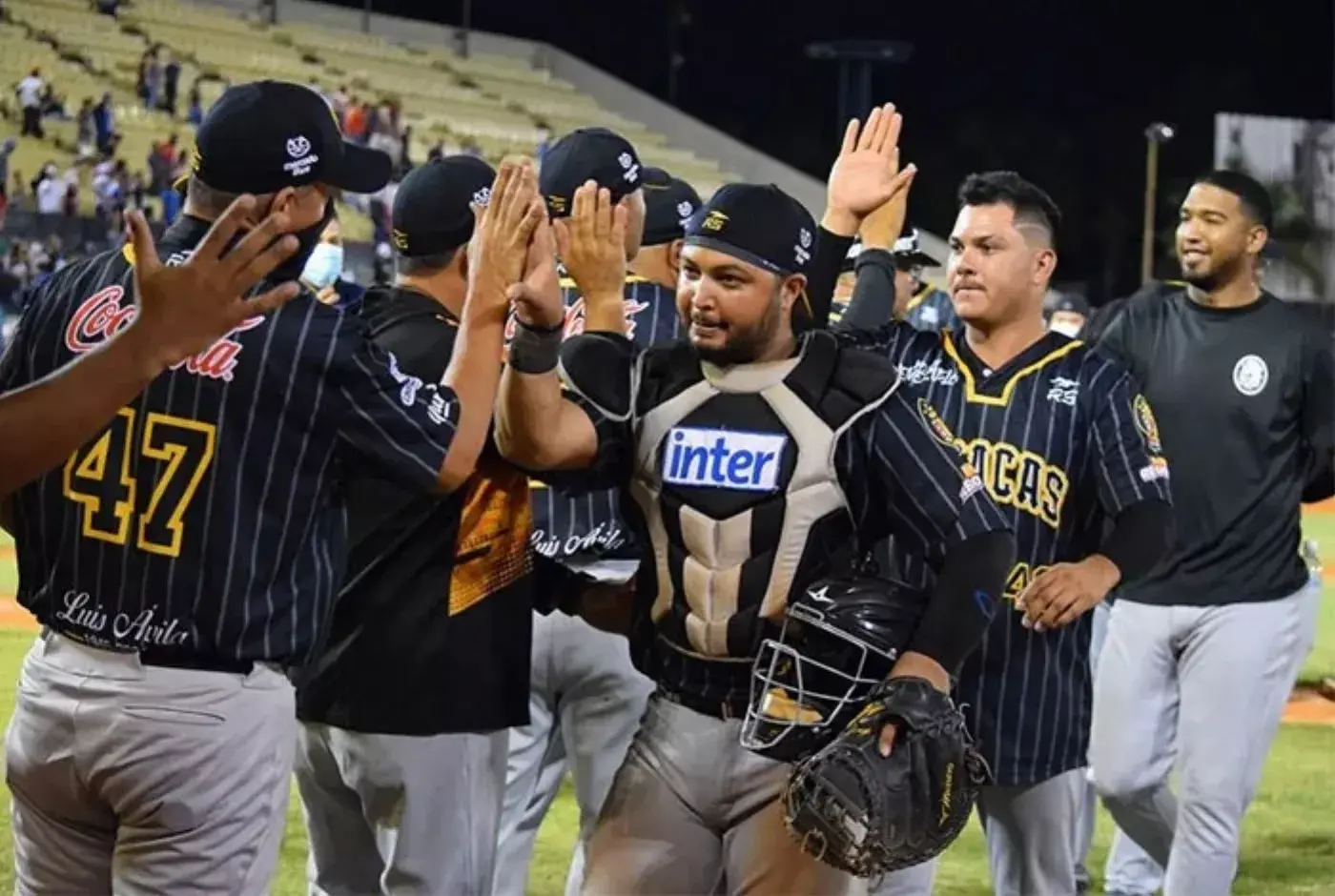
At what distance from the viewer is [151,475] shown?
3117 mm

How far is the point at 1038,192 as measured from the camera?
4.86m

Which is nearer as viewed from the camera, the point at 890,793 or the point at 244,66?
the point at 890,793

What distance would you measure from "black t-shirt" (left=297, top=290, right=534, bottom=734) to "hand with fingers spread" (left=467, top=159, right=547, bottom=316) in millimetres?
418

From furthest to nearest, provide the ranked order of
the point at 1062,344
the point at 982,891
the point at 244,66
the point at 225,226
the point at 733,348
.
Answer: the point at 244,66, the point at 982,891, the point at 1062,344, the point at 733,348, the point at 225,226

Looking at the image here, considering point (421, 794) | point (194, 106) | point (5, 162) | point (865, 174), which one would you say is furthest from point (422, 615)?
point (194, 106)

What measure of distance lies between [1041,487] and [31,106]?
21915 mm

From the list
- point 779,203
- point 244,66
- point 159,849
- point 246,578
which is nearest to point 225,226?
point 246,578

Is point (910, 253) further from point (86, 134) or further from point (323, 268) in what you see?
point (86, 134)

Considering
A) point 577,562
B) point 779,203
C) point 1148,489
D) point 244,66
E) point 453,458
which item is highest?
point 779,203

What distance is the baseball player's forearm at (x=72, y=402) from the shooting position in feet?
8.57

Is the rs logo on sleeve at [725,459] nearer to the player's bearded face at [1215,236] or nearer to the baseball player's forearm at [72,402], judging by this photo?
the baseball player's forearm at [72,402]

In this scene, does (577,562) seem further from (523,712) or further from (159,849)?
(159,849)

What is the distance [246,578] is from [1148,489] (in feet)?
7.53

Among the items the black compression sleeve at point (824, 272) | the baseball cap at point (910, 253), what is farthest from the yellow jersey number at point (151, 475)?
the baseball cap at point (910, 253)
